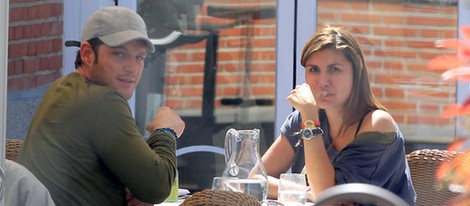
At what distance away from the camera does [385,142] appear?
3.08m

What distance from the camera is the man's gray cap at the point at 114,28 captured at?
2.80 metres

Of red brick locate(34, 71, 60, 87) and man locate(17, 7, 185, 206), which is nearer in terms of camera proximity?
man locate(17, 7, 185, 206)

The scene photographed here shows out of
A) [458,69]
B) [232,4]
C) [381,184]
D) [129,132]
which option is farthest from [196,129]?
[458,69]

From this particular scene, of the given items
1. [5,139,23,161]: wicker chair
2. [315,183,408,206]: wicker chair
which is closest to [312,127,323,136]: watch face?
[5,139,23,161]: wicker chair

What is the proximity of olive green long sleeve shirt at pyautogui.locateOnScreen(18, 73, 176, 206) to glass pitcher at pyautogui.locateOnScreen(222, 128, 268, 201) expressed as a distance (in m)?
0.40

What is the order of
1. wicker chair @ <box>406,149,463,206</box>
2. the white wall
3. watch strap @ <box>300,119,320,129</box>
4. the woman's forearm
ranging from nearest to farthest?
the white wall → the woman's forearm → watch strap @ <box>300,119,320,129</box> → wicker chair @ <box>406,149,463,206</box>

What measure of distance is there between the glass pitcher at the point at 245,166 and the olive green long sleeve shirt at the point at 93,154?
0.40m

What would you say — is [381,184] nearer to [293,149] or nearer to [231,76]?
[293,149]

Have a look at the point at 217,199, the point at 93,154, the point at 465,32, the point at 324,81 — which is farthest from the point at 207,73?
the point at 465,32

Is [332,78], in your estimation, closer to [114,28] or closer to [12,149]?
[114,28]

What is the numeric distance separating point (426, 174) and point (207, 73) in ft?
4.81

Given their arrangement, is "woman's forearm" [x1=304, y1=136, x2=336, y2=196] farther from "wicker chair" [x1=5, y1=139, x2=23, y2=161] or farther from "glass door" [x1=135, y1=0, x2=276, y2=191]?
"glass door" [x1=135, y1=0, x2=276, y2=191]

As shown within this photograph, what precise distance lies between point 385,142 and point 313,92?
1.17 feet

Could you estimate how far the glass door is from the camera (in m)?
4.57
